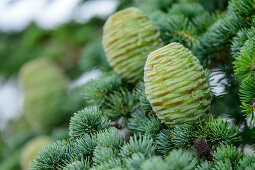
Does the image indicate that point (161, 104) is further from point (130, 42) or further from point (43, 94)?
point (43, 94)

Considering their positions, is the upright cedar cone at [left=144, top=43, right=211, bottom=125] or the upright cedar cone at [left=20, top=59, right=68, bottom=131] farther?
the upright cedar cone at [left=20, top=59, right=68, bottom=131]

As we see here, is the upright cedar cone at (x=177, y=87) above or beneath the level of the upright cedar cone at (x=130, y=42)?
beneath

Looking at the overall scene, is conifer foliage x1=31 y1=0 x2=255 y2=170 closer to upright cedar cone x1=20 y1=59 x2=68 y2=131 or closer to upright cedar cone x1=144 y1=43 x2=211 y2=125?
upright cedar cone x1=144 y1=43 x2=211 y2=125


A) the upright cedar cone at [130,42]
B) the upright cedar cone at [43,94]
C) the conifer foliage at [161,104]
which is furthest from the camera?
the upright cedar cone at [43,94]

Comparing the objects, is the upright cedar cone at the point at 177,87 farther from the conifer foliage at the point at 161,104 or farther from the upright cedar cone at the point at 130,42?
the upright cedar cone at the point at 130,42

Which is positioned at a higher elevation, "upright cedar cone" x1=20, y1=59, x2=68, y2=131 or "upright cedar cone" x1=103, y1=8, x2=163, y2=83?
"upright cedar cone" x1=103, y1=8, x2=163, y2=83

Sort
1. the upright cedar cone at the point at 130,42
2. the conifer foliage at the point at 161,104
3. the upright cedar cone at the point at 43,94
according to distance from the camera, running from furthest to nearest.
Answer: the upright cedar cone at the point at 43,94, the upright cedar cone at the point at 130,42, the conifer foliage at the point at 161,104

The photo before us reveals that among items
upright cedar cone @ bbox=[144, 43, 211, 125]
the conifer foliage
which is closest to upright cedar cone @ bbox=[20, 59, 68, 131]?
the conifer foliage

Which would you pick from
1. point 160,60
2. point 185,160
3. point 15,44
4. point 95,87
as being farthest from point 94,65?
point 15,44

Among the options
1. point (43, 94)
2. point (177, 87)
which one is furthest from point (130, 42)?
point (43, 94)

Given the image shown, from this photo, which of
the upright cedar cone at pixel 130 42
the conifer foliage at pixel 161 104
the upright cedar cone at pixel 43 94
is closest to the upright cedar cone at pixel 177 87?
the conifer foliage at pixel 161 104
